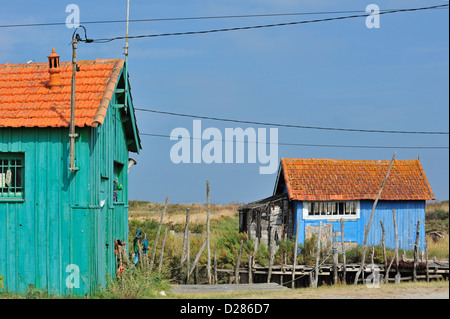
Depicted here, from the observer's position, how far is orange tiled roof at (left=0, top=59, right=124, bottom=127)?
50.8 ft

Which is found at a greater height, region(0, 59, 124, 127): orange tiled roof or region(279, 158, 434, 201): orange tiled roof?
region(0, 59, 124, 127): orange tiled roof

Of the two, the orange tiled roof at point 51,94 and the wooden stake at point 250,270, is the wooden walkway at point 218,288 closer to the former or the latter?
the wooden stake at point 250,270

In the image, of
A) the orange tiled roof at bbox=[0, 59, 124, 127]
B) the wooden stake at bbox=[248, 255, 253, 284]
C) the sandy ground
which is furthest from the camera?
the wooden stake at bbox=[248, 255, 253, 284]

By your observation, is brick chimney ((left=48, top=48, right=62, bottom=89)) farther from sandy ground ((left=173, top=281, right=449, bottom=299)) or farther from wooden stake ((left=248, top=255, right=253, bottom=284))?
wooden stake ((left=248, top=255, right=253, bottom=284))

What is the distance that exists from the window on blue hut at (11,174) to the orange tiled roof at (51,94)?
2.90 feet

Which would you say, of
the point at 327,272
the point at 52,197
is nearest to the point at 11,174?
the point at 52,197

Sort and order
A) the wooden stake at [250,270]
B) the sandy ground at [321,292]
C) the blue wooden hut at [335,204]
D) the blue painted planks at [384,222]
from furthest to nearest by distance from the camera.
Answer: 1. the blue painted planks at [384,222]
2. the blue wooden hut at [335,204]
3. the wooden stake at [250,270]
4. the sandy ground at [321,292]

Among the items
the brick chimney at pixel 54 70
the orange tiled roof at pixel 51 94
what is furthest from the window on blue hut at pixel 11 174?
the brick chimney at pixel 54 70

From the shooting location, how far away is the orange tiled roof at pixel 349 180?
30.0 meters

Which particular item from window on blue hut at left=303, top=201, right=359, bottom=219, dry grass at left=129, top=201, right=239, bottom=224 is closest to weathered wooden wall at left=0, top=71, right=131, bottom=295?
window on blue hut at left=303, top=201, right=359, bottom=219

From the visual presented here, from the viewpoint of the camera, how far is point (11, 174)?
15.7 m

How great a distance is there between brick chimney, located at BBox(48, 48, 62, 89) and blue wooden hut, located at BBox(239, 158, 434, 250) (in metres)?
14.9

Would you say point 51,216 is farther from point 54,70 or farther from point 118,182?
point 118,182
